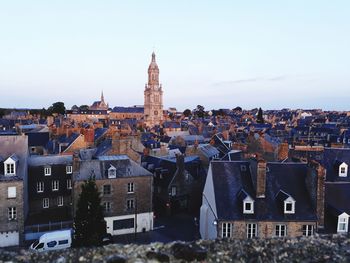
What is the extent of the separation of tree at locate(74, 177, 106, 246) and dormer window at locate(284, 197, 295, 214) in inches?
508

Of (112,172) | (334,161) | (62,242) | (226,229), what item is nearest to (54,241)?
(62,242)

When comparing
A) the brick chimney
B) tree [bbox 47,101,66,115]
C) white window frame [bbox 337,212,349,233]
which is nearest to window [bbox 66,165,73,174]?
the brick chimney

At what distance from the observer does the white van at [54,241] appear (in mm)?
25750

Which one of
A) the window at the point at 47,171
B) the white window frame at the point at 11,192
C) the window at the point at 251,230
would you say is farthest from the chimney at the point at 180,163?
the white window frame at the point at 11,192

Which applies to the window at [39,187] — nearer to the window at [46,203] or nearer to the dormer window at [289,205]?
the window at [46,203]

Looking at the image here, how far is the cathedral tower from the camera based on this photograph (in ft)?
532

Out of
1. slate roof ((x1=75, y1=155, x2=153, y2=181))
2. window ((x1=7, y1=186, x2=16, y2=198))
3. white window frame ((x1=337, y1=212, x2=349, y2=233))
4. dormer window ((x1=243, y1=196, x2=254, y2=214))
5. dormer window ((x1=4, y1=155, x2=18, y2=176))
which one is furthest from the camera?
slate roof ((x1=75, y1=155, x2=153, y2=181))

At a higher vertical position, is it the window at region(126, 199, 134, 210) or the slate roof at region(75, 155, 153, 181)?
the slate roof at region(75, 155, 153, 181)

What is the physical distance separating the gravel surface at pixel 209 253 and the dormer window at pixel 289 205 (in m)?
15.9

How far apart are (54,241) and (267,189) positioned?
16.4 m

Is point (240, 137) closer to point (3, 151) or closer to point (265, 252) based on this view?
point (3, 151)

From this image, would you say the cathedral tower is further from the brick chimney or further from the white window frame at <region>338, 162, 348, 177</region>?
the brick chimney

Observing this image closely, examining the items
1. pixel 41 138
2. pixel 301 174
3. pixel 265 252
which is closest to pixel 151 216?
pixel 301 174

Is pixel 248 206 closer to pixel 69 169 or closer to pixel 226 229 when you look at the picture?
pixel 226 229
